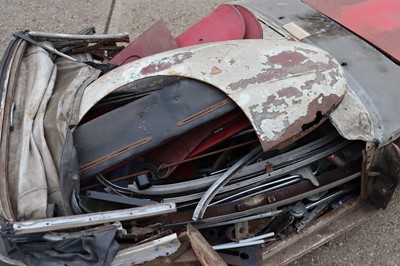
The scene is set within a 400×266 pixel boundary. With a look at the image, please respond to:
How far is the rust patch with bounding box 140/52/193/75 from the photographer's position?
2.28 meters

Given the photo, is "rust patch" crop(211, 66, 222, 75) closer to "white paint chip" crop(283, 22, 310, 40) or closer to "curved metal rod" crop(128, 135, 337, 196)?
"curved metal rod" crop(128, 135, 337, 196)

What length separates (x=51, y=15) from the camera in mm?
4562

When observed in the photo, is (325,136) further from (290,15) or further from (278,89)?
(290,15)

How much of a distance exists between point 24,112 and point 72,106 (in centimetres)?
24

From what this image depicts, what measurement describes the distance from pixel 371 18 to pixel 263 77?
102cm

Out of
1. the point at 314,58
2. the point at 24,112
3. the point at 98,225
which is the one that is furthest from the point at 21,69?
the point at 314,58

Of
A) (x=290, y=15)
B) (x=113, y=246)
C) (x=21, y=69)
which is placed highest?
(x=21, y=69)

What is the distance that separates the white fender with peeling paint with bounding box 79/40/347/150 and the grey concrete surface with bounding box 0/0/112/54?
7.39 feet

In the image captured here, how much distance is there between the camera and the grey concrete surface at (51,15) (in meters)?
4.43

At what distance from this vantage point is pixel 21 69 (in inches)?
98.9

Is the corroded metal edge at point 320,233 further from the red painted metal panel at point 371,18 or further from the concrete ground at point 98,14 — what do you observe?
the concrete ground at point 98,14

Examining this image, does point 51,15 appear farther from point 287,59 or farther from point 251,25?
point 287,59

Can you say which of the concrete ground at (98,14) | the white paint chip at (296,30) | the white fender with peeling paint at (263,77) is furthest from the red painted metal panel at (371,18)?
the concrete ground at (98,14)

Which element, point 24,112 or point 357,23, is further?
point 357,23
